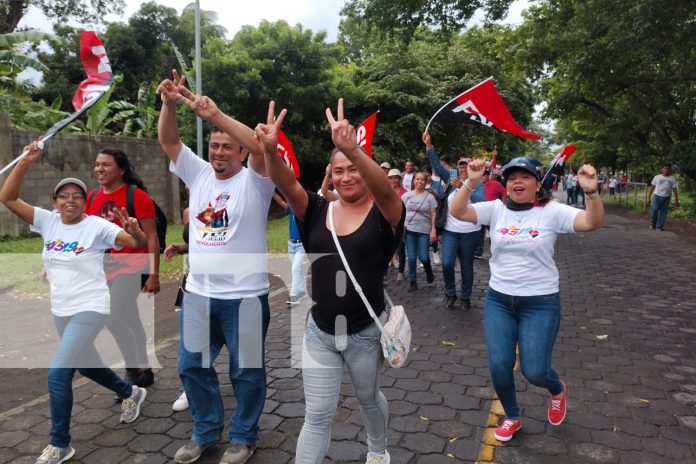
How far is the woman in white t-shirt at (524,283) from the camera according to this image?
3.35m

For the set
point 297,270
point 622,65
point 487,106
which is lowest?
point 297,270

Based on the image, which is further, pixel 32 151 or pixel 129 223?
pixel 32 151

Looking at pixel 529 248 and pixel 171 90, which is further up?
pixel 171 90

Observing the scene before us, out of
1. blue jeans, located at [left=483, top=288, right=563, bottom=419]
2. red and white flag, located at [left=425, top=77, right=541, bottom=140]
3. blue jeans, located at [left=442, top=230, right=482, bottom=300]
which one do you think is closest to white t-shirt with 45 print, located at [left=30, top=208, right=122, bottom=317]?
blue jeans, located at [left=483, top=288, right=563, bottom=419]

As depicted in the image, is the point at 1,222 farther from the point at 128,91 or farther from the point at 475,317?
the point at 128,91

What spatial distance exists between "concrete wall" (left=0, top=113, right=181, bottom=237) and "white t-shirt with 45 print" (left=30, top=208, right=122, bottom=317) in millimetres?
9359

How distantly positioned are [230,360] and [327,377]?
825 millimetres

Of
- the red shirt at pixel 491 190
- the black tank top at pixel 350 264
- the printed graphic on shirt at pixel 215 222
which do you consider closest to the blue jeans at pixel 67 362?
the printed graphic on shirt at pixel 215 222

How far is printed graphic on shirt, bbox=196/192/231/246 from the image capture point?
3.16 m

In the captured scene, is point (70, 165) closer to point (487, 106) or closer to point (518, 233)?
point (487, 106)

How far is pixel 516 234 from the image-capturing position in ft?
11.5

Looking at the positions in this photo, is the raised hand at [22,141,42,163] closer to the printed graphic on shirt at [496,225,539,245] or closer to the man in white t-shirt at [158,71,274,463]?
the man in white t-shirt at [158,71,274,463]

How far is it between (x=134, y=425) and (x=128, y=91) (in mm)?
23767

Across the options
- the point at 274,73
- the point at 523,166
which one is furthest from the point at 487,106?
the point at 274,73
